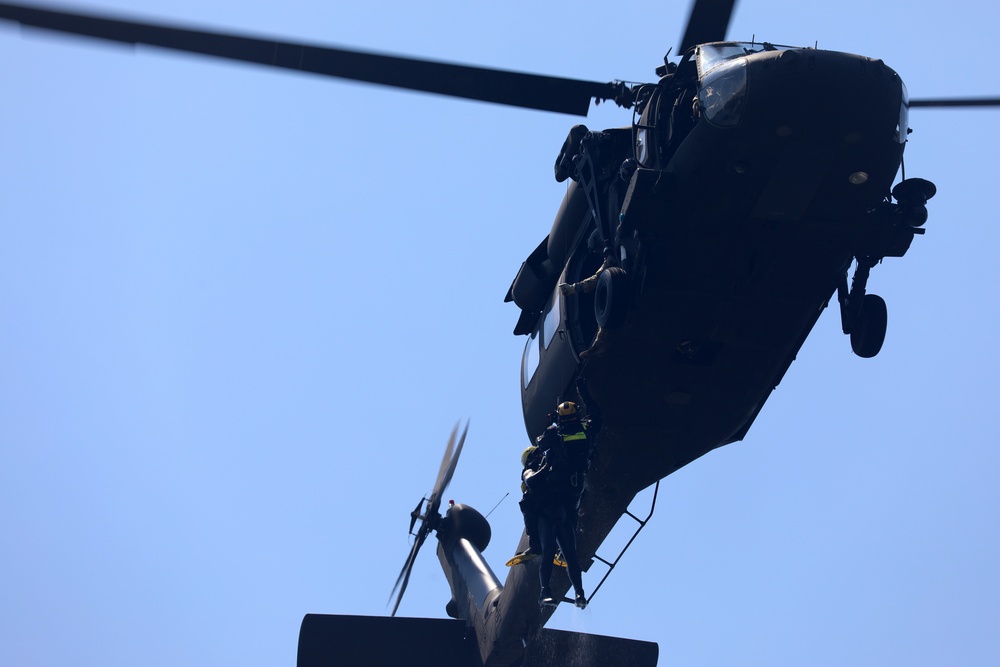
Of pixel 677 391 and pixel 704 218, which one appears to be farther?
pixel 677 391

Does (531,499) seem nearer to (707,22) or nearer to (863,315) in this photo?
(863,315)

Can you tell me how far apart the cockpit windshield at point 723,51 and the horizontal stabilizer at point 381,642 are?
8.08 m

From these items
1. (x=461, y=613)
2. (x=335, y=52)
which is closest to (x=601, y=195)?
(x=335, y=52)

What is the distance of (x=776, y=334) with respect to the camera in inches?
441

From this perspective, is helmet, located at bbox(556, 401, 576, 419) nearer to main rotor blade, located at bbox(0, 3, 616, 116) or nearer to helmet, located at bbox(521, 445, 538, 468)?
helmet, located at bbox(521, 445, 538, 468)

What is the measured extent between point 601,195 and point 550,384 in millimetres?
2234

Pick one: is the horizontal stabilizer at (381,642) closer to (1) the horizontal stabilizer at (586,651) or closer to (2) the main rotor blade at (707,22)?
(1) the horizontal stabilizer at (586,651)

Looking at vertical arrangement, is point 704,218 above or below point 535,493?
above

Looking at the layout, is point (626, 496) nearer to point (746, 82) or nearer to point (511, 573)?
point (511, 573)

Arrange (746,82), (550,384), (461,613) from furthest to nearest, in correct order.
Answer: (461,613)
(550,384)
(746,82)

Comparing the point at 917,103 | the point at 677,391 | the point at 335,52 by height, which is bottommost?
the point at 677,391

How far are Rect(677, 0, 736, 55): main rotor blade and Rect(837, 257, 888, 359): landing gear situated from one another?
8.58 feet

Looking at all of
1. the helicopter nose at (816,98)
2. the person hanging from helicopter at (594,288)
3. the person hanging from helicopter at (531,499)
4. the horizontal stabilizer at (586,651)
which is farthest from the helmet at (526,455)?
the helicopter nose at (816,98)

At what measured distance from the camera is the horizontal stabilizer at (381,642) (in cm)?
1427
